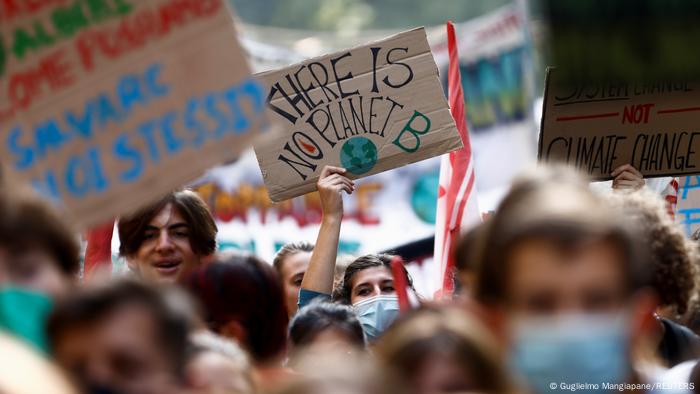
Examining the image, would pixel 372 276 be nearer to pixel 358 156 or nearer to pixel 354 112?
pixel 358 156

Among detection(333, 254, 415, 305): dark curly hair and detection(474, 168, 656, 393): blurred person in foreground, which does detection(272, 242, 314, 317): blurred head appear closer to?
detection(333, 254, 415, 305): dark curly hair

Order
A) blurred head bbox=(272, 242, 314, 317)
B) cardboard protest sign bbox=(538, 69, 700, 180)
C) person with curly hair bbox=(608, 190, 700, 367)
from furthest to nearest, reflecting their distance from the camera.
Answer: cardboard protest sign bbox=(538, 69, 700, 180), blurred head bbox=(272, 242, 314, 317), person with curly hair bbox=(608, 190, 700, 367)

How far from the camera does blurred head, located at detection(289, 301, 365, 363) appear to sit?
153 inches

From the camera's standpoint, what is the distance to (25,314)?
244 cm

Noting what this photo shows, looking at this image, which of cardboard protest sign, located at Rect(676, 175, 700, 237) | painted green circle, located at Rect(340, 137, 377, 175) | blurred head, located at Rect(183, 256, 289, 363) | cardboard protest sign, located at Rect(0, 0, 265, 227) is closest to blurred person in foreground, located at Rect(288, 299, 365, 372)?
blurred head, located at Rect(183, 256, 289, 363)

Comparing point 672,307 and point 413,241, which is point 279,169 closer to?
point 672,307

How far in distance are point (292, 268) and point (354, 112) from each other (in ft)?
2.15

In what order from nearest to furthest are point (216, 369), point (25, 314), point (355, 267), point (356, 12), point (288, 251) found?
point (25, 314)
point (216, 369)
point (355, 267)
point (288, 251)
point (356, 12)

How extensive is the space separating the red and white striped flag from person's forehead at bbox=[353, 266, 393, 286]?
0.88 feet

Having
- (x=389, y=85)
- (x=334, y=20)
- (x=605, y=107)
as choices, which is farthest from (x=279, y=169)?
(x=334, y=20)

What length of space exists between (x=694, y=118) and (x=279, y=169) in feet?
5.30

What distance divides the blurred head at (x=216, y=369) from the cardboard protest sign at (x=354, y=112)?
2.50 m


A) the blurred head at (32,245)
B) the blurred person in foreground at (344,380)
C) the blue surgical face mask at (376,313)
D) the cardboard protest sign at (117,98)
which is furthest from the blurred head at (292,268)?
the blurred person in foreground at (344,380)

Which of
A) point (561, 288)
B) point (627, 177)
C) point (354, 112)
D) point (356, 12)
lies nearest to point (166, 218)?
point (354, 112)
